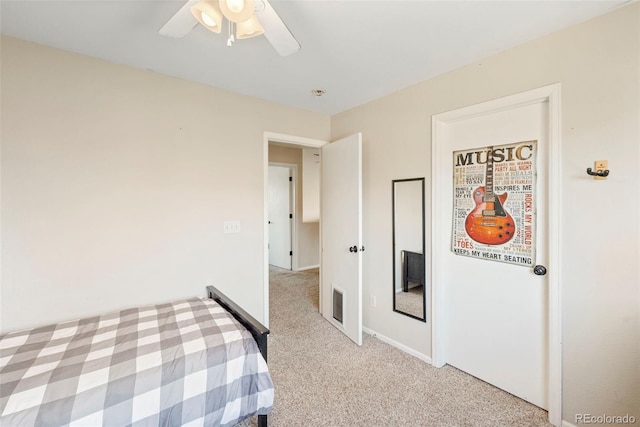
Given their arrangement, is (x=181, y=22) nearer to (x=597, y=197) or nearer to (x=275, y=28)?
(x=275, y=28)

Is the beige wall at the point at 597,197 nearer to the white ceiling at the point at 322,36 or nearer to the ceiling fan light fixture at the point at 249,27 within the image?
the white ceiling at the point at 322,36

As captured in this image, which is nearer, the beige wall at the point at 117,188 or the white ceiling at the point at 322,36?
the white ceiling at the point at 322,36

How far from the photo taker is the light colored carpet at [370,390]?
167cm

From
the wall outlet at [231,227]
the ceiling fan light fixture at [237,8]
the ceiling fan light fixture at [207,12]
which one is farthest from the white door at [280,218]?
the ceiling fan light fixture at [237,8]

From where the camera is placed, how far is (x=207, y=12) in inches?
42.9

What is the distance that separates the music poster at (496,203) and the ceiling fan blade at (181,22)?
194 cm

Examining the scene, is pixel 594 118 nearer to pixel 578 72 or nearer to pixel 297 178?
pixel 578 72

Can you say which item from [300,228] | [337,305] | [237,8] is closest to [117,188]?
[237,8]

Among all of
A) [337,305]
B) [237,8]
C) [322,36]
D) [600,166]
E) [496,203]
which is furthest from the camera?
[337,305]

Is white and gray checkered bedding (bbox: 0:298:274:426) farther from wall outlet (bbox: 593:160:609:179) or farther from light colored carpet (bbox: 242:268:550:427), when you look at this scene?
wall outlet (bbox: 593:160:609:179)

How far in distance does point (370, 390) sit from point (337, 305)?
1.02m

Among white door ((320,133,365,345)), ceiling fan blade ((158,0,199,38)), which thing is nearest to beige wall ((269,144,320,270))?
white door ((320,133,365,345))

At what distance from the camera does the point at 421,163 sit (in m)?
2.29

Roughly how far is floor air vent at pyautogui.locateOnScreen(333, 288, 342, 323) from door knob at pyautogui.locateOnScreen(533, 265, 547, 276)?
5.47 ft
